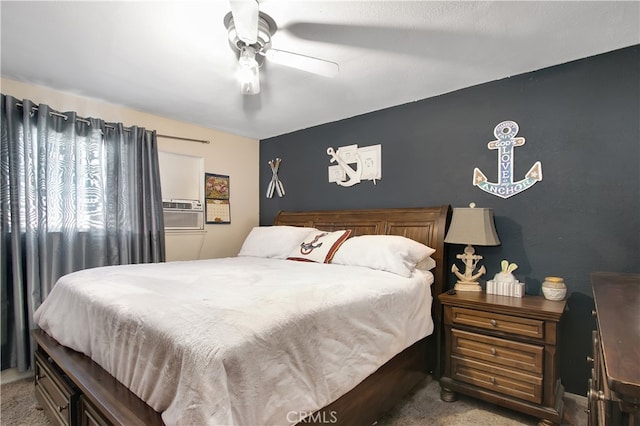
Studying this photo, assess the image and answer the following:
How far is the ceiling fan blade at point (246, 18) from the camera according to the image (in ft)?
4.25

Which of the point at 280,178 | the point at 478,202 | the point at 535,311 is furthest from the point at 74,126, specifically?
the point at 535,311

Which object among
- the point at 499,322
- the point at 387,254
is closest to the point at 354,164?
the point at 387,254

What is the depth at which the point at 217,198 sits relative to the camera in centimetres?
377

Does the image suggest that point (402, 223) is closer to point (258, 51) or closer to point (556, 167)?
point (556, 167)

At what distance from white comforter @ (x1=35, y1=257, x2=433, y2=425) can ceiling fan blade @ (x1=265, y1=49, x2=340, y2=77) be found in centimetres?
124

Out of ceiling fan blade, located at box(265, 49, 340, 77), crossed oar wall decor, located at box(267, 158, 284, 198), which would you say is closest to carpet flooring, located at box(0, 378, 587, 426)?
ceiling fan blade, located at box(265, 49, 340, 77)

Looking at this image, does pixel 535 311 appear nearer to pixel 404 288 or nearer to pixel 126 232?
pixel 404 288

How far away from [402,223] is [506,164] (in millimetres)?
921

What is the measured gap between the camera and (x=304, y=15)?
1.65 meters

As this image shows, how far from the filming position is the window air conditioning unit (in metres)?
3.34

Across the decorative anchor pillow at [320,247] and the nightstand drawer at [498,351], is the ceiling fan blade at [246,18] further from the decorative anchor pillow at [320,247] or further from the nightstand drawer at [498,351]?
the nightstand drawer at [498,351]

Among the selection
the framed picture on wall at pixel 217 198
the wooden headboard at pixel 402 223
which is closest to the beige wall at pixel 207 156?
the framed picture on wall at pixel 217 198

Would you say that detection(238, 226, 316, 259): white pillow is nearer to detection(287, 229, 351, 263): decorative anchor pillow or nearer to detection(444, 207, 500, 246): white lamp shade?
detection(287, 229, 351, 263): decorative anchor pillow
